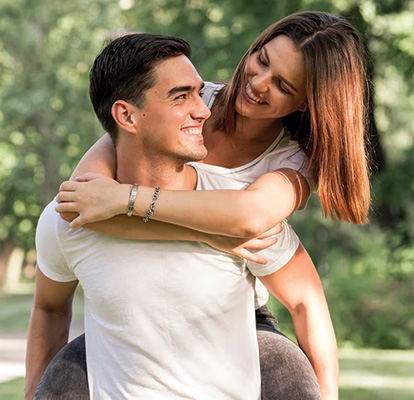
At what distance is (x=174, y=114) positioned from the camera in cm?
216

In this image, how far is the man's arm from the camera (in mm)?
2355

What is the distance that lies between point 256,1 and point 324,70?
853 centimetres

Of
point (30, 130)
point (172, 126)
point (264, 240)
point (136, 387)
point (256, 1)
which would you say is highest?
point (172, 126)

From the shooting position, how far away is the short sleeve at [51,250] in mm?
2227

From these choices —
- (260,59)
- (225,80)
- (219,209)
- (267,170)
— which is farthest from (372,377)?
(219,209)

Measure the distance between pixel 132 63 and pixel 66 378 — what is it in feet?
3.17

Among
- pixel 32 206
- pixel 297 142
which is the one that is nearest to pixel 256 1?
pixel 297 142

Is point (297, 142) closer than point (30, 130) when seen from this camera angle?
Yes

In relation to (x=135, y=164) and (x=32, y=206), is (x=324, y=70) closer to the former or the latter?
(x=135, y=164)

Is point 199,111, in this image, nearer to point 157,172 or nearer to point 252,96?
point 157,172

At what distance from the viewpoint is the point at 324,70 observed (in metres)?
2.42

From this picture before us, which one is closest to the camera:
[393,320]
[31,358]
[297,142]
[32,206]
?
[31,358]

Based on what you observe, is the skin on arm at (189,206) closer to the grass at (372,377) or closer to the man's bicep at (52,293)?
the man's bicep at (52,293)

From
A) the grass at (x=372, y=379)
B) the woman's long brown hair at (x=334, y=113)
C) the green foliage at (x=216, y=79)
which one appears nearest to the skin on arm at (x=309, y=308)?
the woman's long brown hair at (x=334, y=113)
